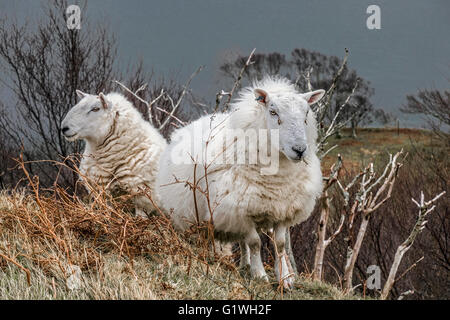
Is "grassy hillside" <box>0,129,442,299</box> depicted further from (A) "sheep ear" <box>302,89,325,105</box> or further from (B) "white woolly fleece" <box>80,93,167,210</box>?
(A) "sheep ear" <box>302,89,325,105</box>

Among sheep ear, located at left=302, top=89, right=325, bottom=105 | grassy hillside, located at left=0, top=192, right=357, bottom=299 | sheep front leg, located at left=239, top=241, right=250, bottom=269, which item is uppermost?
sheep ear, located at left=302, top=89, right=325, bottom=105

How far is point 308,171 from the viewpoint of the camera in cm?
449

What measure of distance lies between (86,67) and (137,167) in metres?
6.41

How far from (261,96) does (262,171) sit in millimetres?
728

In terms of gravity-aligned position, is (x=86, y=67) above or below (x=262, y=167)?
above

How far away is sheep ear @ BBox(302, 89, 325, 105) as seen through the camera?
4457 mm

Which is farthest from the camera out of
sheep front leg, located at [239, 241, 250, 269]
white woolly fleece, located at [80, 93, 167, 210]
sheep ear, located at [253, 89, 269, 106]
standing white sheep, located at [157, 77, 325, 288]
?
white woolly fleece, located at [80, 93, 167, 210]

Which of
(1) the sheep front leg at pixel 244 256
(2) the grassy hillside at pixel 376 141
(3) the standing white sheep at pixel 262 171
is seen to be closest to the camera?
(3) the standing white sheep at pixel 262 171

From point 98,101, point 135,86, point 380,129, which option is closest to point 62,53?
point 135,86

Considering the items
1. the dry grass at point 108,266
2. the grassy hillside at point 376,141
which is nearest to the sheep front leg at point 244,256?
the dry grass at point 108,266

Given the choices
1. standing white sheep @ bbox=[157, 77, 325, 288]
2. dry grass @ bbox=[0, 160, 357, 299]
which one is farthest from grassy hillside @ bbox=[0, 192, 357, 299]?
standing white sheep @ bbox=[157, 77, 325, 288]

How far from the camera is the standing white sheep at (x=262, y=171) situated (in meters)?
4.19

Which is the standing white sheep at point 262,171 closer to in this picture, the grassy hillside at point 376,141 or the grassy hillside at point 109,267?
the grassy hillside at point 109,267

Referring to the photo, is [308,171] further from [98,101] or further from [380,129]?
[380,129]
